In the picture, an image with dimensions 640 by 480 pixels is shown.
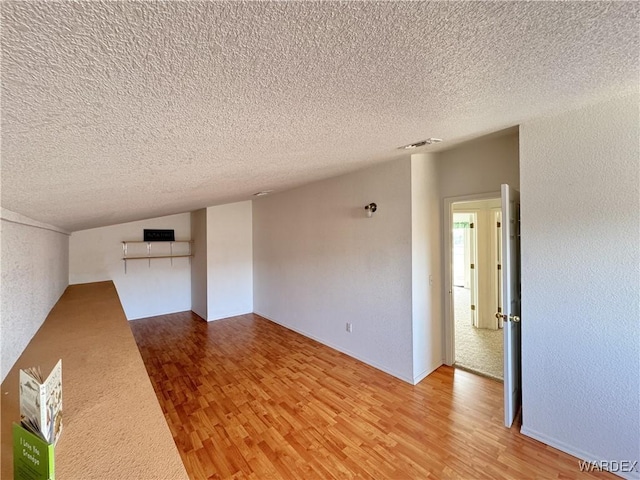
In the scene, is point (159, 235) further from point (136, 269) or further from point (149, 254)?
point (136, 269)

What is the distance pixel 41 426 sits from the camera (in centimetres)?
72

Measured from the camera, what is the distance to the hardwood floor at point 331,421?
71.2 inches

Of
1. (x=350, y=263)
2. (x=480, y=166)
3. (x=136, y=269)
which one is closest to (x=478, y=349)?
(x=350, y=263)

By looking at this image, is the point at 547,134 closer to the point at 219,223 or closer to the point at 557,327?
the point at 557,327

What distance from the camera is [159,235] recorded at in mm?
5492

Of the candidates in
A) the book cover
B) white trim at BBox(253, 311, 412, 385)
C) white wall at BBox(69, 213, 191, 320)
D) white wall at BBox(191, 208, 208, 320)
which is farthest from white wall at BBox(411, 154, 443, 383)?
white wall at BBox(69, 213, 191, 320)

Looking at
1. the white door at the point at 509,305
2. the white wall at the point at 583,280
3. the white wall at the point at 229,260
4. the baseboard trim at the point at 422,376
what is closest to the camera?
the white wall at the point at 583,280

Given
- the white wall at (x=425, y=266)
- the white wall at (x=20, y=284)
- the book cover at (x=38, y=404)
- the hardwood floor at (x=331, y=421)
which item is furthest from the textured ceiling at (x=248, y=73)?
the hardwood floor at (x=331, y=421)

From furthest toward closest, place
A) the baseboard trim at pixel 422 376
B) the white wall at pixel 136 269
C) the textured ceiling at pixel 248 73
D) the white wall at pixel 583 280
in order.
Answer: the white wall at pixel 136 269
the baseboard trim at pixel 422 376
the white wall at pixel 583 280
the textured ceiling at pixel 248 73

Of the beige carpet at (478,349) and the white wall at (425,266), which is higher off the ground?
the white wall at (425,266)

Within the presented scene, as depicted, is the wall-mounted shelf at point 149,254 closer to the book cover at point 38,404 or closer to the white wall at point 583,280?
the book cover at point 38,404

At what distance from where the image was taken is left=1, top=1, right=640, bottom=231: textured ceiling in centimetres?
48

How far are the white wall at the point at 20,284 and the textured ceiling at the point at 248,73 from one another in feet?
0.65

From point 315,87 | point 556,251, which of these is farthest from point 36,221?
point 556,251
